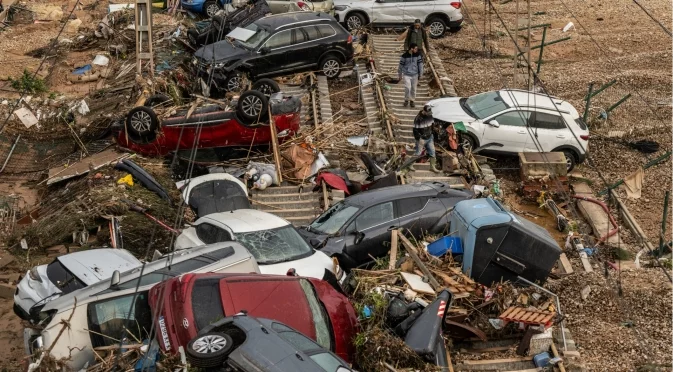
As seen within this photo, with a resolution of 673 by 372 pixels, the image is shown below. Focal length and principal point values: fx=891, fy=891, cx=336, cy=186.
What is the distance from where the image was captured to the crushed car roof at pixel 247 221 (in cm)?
1306

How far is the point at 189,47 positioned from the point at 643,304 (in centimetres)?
1544

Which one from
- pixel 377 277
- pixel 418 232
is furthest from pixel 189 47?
pixel 377 277

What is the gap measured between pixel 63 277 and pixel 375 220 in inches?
190

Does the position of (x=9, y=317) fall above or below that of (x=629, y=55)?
above

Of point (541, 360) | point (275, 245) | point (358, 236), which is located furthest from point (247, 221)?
point (541, 360)

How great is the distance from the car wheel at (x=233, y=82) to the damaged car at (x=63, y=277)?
9.53 m

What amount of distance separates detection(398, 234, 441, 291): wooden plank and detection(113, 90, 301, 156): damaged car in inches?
226

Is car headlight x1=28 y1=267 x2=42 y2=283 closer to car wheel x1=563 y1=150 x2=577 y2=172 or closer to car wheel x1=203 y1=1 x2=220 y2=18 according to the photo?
car wheel x1=563 y1=150 x2=577 y2=172

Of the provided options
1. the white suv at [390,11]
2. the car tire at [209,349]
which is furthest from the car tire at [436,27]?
the car tire at [209,349]

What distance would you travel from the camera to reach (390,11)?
27.3m

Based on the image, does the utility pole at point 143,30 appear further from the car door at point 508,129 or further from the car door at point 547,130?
the car door at point 547,130

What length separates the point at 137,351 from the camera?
30.9 feet

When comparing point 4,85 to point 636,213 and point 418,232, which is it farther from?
point 636,213

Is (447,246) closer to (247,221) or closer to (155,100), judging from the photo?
(247,221)
